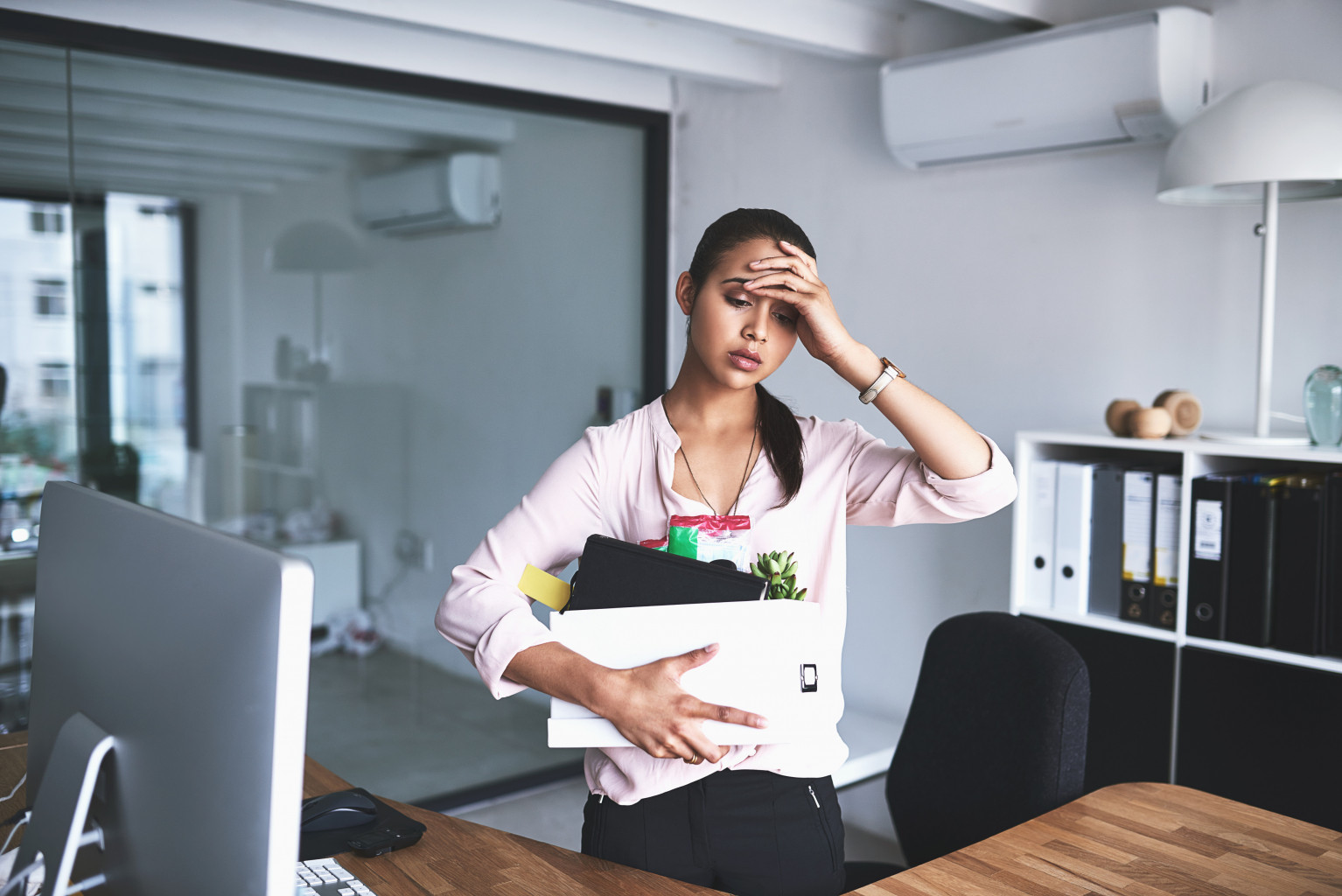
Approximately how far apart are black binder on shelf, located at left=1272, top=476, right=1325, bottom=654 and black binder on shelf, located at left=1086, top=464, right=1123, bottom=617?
1.08ft

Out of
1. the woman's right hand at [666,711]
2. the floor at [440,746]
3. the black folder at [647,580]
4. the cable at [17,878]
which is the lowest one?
the floor at [440,746]

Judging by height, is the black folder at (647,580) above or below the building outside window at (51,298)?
below

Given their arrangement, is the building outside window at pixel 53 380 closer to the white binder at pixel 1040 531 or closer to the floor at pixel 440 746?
the floor at pixel 440 746

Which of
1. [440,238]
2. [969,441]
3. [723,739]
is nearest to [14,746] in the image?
[723,739]

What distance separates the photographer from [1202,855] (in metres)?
1.40

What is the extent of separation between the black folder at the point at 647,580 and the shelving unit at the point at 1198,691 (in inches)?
54.1

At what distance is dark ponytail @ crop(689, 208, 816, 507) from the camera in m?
1.45

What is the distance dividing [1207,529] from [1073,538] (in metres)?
0.30

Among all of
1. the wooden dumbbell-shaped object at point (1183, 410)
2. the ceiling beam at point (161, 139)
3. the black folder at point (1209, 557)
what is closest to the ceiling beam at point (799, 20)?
the ceiling beam at point (161, 139)

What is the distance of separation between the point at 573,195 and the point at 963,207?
1.39 meters

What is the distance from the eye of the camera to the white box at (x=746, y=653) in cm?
119

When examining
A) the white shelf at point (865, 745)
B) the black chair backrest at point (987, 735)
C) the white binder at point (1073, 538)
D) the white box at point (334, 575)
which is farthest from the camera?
the white box at point (334, 575)

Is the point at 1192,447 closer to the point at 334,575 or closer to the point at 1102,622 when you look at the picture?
the point at 1102,622

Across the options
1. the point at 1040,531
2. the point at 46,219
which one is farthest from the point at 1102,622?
the point at 46,219
